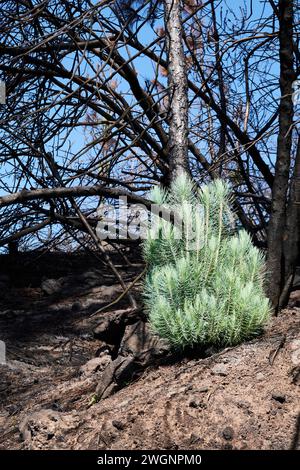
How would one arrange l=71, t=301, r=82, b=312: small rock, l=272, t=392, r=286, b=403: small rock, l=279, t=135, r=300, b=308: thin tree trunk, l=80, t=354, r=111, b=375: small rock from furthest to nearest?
l=71, t=301, r=82, b=312: small rock
l=279, t=135, r=300, b=308: thin tree trunk
l=80, t=354, r=111, b=375: small rock
l=272, t=392, r=286, b=403: small rock

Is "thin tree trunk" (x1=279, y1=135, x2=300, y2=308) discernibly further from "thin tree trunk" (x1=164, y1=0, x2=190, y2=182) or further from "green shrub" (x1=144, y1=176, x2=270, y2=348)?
"thin tree trunk" (x1=164, y1=0, x2=190, y2=182)

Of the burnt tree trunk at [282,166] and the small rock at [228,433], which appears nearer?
the small rock at [228,433]

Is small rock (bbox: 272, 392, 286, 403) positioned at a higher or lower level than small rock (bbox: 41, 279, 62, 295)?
lower

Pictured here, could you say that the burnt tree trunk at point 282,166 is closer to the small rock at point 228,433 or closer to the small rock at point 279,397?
the small rock at point 279,397

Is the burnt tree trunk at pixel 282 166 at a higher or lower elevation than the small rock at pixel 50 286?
higher

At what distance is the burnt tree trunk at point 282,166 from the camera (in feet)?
20.2

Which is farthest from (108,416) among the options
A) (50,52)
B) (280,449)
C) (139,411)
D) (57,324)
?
(50,52)

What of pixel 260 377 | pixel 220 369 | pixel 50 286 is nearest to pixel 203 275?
pixel 220 369

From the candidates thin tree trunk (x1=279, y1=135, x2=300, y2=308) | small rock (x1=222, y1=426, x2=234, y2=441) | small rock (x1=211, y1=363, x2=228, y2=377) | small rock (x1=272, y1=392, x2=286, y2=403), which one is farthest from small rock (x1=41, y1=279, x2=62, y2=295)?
small rock (x1=222, y1=426, x2=234, y2=441)

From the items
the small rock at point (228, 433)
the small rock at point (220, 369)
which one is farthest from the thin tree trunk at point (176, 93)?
the small rock at point (228, 433)

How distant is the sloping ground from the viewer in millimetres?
4371

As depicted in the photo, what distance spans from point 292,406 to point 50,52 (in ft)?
14.3

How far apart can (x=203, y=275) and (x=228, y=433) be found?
1.39 metres

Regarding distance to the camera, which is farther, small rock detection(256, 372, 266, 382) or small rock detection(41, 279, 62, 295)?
small rock detection(41, 279, 62, 295)
